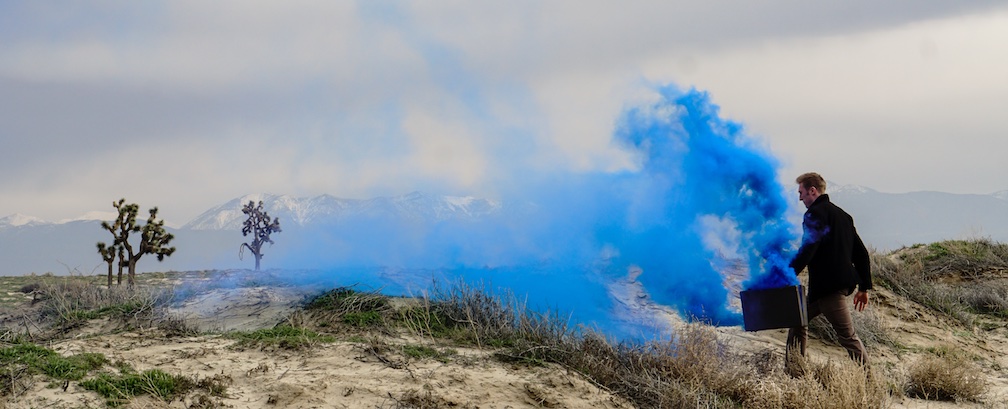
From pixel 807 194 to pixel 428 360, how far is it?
4.43 m

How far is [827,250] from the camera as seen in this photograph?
24.5ft

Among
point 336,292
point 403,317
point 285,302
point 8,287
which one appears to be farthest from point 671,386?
point 8,287

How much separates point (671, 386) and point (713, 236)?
281 centimetres

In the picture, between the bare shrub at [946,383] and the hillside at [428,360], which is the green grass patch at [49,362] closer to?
the hillside at [428,360]

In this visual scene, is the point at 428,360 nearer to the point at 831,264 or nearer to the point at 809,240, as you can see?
the point at 809,240

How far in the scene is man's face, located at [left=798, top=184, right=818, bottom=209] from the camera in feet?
25.4

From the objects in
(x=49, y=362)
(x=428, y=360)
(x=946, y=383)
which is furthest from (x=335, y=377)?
(x=946, y=383)

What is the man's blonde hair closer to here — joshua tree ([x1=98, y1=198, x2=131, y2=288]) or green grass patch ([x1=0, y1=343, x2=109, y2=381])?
green grass patch ([x1=0, y1=343, x2=109, y2=381])

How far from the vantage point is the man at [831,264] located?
24.5 feet

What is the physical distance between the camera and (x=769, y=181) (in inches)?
324

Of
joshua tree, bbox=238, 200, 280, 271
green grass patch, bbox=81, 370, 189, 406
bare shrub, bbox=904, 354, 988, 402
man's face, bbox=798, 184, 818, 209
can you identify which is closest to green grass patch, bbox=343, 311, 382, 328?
green grass patch, bbox=81, 370, 189, 406

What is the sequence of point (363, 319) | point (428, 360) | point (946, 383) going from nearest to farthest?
point (428, 360) → point (946, 383) → point (363, 319)

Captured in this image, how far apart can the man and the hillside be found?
0.35 meters

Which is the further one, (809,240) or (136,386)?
(809,240)
